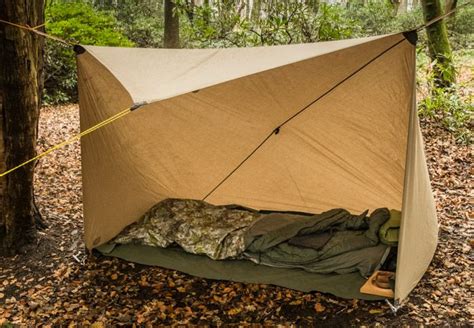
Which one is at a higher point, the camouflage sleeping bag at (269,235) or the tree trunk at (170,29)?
the tree trunk at (170,29)

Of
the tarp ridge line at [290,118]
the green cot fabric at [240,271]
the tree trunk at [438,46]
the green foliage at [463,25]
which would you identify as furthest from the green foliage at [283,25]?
the green foliage at [463,25]

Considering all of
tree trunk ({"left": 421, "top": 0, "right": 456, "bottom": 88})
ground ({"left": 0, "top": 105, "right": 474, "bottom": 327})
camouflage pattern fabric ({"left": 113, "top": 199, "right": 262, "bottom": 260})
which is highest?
tree trunk ({"left": 421, "top": 0, "right": 456, "bottom": 88})

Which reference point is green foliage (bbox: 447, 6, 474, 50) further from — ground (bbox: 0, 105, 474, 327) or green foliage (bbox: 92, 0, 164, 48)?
ground (bbox: 0, 105, 474, 327)

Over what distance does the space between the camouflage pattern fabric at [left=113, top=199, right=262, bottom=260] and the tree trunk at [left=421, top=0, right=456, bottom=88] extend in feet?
11.2

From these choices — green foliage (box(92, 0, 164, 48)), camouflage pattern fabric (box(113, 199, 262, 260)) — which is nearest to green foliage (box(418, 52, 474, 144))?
camouflage pattern fabric (box(113, 199, 262, 260))

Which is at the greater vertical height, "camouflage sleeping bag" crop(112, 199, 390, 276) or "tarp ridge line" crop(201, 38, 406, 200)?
"tarp ridge line" crop(201, 38, 406, 200)

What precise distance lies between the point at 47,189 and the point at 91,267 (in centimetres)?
155

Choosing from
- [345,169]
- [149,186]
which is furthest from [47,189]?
[345,169]

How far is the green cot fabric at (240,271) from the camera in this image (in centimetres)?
282

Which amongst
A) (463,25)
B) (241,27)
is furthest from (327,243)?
(463,25)

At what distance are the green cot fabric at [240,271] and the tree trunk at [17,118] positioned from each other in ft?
1.86

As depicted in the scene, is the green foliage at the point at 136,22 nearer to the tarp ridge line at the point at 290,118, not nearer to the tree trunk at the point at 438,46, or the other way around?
the tree trunk at the point at 438,46

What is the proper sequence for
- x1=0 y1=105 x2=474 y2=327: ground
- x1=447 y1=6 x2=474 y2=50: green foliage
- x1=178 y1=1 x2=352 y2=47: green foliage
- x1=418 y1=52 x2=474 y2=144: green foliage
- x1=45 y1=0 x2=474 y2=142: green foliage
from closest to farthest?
x1=0 y1=105 x2=474 y2=327: ground, x1=418 y1=52 x2=474 y2=144: green foliage, x1=45 y1=0 x2=474 y2=142: green foliage, x1=178 y1=1 x2=352 y2=47: green foliage, x1=447 y1=6 x2=474 y2=50: green foliage

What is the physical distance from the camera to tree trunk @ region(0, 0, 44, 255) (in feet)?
9.57
